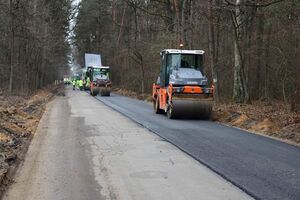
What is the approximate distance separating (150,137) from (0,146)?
4.43m

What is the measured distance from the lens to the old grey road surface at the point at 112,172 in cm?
792

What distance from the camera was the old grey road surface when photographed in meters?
7.92

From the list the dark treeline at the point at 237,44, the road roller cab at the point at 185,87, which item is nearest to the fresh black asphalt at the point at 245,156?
the road roller cab at the point at 185,87

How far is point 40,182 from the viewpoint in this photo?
8828 mm

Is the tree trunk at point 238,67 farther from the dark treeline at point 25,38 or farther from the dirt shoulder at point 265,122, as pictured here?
the dark treeline at point 25,38

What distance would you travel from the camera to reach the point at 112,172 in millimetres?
9609

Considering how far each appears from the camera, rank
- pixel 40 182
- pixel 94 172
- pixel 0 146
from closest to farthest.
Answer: pixel 40 182 → pixel 94 172 → pixel 0 146

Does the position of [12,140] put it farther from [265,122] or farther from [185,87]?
[185,87]

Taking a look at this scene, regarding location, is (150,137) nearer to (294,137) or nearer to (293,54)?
(294,137)

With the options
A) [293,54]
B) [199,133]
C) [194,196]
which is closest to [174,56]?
[293,54]

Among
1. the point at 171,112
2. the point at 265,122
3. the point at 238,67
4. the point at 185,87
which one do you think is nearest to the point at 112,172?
the point at 265,122

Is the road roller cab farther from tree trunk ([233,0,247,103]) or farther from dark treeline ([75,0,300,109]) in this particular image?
tree trunk ([233,0,247,103])

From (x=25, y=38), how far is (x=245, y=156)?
29509mm

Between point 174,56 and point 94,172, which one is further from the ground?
point 174,56
